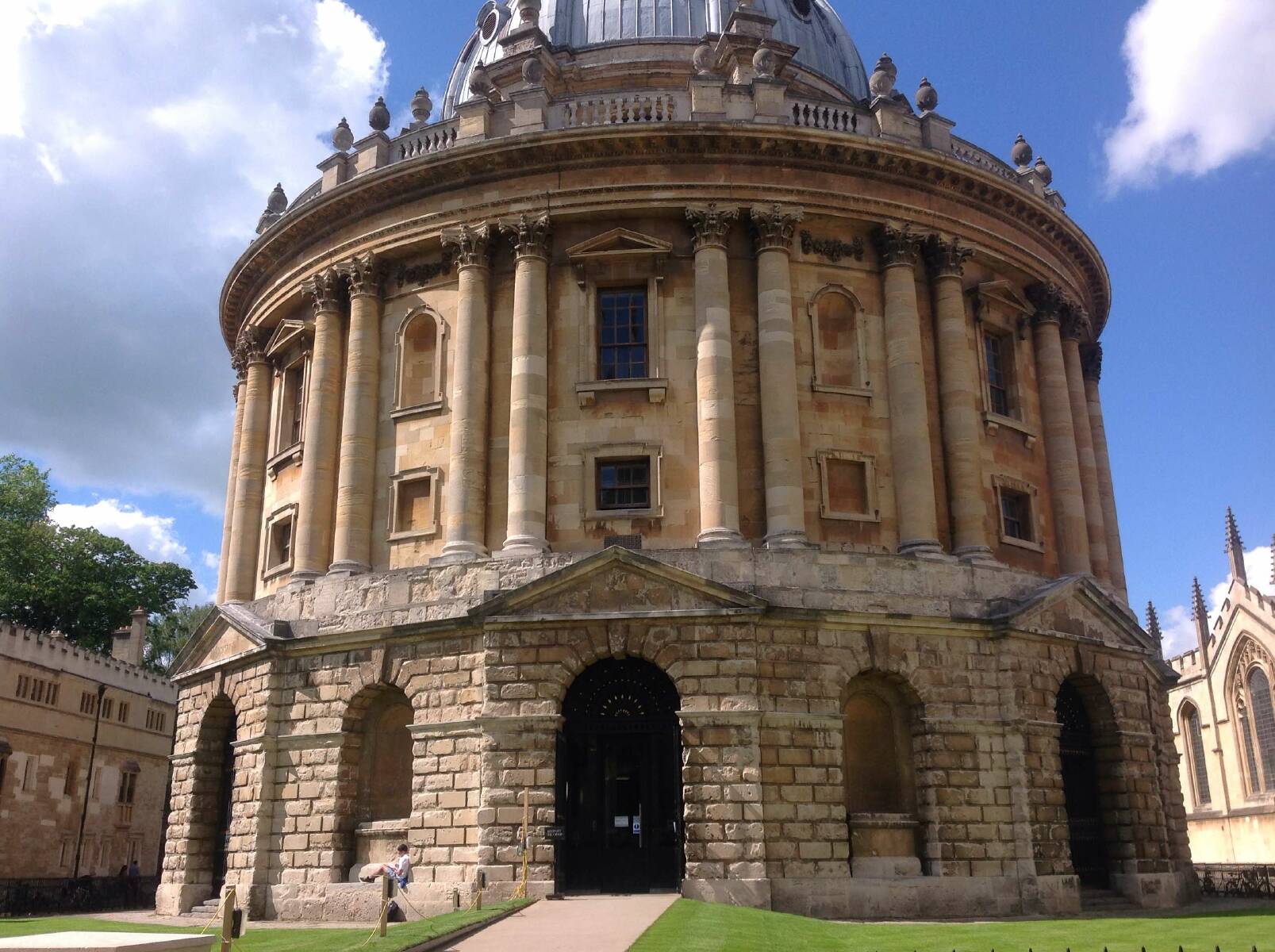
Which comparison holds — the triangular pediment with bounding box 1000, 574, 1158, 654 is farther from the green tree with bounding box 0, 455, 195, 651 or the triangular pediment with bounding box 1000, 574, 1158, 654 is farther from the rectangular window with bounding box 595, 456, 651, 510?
the green tree with bounding box 0, 455, 195, 651

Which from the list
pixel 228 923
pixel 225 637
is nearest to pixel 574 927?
pixel 228 923

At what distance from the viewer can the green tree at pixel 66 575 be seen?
58.3 metres

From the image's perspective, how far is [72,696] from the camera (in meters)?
48.6

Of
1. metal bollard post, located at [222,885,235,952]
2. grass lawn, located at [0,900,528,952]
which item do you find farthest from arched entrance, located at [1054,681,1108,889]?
metal bollard post, located at [222,885,235,952]

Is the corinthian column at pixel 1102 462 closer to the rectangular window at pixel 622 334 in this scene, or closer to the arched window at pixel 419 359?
the rectangular window at pixel 622 334

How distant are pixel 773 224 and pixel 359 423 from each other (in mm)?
12172

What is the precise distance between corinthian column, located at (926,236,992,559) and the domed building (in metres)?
0.13

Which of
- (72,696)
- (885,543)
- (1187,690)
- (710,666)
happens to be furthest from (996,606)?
(1187,690)

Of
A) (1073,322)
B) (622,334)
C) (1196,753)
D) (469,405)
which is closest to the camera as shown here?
(469,405)

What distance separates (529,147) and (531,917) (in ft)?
63.3

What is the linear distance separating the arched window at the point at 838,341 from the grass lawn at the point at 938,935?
1367 centimetres

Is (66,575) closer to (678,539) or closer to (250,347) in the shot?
(250,347)

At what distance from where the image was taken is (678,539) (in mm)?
29750

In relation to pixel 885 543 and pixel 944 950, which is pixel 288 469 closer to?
pixel 885 543
